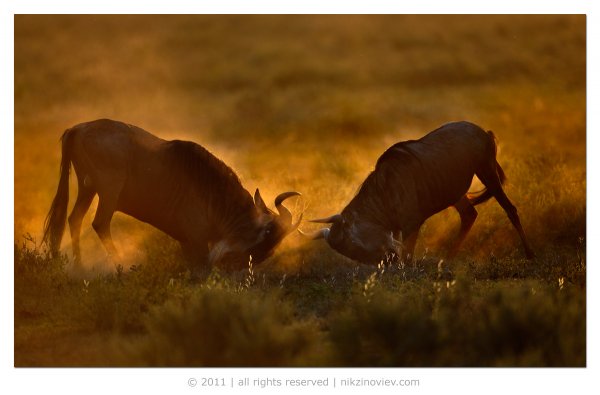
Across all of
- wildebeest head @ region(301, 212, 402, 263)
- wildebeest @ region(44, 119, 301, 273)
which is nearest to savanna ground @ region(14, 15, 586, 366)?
wildebeest head @ region(301, 212, 402, 263)

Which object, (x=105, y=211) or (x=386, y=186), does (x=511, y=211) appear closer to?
(x=386, y=186)

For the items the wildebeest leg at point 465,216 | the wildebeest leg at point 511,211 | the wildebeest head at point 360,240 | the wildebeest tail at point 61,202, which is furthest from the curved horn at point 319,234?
the wildebeest tail at point 61,202

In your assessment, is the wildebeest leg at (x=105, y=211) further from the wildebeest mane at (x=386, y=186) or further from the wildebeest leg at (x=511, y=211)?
the wildebeest leg at (x=511, y=211)

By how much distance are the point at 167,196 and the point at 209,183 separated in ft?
1.80

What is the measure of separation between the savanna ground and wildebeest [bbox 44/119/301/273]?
529mm

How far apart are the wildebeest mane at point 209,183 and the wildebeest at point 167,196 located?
1cm

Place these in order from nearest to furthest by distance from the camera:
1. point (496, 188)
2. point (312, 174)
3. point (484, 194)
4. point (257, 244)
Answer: point (257, 244), point (496, 188), point (484, 194), point (312, 174)

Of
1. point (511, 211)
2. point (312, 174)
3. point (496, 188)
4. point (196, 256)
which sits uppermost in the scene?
point (312, 174)

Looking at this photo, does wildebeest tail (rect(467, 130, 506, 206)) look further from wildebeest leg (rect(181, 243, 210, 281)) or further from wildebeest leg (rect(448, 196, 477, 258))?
wildebeest leg (rect(181, 243, 210, 281))

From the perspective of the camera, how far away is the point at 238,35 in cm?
1523

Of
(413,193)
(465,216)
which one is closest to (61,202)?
(413,193)

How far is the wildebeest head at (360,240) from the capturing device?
11.0 meters

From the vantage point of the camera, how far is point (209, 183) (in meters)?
11.5

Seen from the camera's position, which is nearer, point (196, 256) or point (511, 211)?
point (196, 256)
